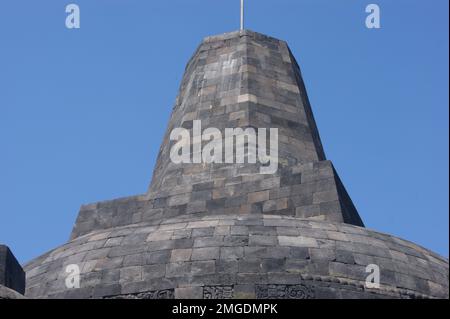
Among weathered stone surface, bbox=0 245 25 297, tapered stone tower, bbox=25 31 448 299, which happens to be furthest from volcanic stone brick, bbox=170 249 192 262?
weathered stone surface, bbox=0 245 25 297

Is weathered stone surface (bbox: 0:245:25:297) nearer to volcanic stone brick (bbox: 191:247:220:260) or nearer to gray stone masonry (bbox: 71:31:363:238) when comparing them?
volcanic stone brick (bbox: 191:247:220:260)

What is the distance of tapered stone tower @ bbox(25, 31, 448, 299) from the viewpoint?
712 inches

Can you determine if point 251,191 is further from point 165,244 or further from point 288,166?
point 165,244

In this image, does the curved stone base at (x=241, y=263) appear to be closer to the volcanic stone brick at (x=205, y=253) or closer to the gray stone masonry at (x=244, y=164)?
the volcanic stone brick at (x=205, y=253)

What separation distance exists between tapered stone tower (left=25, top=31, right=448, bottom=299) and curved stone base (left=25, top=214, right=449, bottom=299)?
2 cm

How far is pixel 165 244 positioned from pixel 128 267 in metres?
0.79

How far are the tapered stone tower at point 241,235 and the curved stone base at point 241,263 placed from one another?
23mm

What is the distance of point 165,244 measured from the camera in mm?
19266

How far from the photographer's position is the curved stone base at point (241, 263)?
17.9 meters

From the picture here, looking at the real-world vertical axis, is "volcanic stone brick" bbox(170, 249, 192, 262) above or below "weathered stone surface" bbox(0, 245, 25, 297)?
above

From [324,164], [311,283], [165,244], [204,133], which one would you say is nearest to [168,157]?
[204,133]
